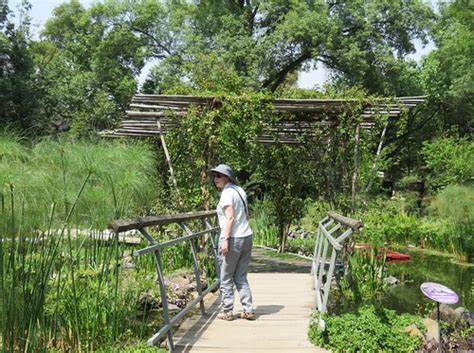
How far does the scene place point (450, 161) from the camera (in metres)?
18.7

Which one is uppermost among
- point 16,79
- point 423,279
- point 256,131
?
point 16,79

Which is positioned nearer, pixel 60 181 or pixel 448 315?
pixel 60 181

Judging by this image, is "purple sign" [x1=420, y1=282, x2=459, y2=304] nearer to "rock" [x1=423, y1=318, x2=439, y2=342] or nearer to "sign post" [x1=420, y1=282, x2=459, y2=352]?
"sign post" [x1=420, y1=282, x2=459, y2=352]

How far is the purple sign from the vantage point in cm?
347

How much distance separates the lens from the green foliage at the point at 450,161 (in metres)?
17.7

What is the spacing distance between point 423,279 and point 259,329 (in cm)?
612

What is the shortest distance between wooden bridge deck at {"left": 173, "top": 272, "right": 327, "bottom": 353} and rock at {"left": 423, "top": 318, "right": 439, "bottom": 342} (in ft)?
3.34

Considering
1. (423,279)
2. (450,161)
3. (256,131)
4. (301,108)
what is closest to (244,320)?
(256,131)

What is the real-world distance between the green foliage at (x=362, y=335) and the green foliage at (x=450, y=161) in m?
12.4

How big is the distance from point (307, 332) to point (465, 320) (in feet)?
6.46

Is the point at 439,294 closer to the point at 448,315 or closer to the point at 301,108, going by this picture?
the point at 448,315

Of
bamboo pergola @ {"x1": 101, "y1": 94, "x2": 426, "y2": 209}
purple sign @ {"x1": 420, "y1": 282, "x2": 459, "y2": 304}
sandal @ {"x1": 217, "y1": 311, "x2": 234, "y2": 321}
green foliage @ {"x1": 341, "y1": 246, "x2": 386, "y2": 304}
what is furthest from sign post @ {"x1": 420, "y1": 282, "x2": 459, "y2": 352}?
bamboo pergola @ {"x1": 101, "y1": 94, "x2": 426, "y2": 209}

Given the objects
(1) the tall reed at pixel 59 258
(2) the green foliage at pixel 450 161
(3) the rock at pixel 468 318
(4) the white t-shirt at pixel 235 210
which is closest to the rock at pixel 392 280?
(3) the rock at pixel 468 318

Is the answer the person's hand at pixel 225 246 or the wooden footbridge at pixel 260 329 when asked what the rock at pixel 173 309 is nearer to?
the wooden footbridge at pixel 260 329
